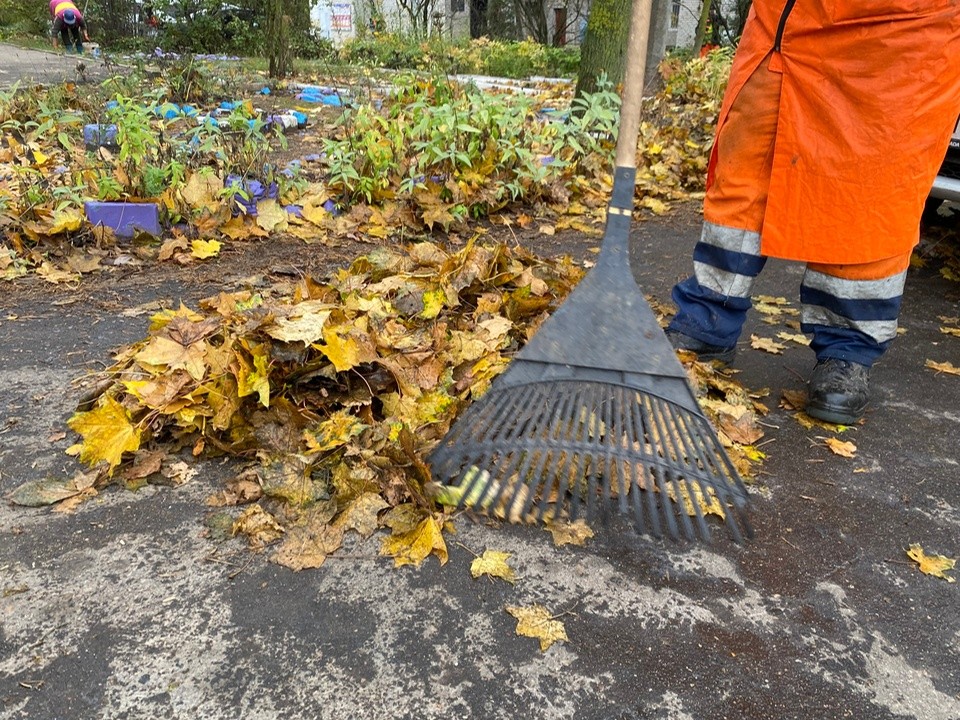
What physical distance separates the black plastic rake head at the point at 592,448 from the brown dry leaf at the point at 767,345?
3.99 ft

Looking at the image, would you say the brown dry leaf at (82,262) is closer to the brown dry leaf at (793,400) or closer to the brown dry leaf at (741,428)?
the brown dry leaf at (741,428)

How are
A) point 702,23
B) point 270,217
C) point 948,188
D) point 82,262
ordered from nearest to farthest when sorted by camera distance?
point 948,188 < point 82,262 < point 270,217 < point 702,23

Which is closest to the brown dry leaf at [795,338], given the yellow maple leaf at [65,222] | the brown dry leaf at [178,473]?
the brown dry leaf at [178,473]

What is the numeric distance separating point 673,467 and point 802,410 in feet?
3.23

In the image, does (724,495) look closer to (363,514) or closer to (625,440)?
(625,440)

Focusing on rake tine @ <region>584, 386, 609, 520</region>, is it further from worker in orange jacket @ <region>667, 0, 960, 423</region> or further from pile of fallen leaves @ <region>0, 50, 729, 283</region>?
pile of fallen leaves @ <region>0, 50, 729, 283</region>

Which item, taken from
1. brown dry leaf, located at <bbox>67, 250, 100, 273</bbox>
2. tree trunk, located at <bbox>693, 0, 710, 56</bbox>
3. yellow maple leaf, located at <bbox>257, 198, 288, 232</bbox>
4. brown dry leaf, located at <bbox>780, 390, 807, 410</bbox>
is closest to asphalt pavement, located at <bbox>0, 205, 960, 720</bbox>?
brown dry leaf, located at <bbox>780, 390, 807, 410</bbox>

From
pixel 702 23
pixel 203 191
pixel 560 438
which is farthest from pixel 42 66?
pixel 560 438

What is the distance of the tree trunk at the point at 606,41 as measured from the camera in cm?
575

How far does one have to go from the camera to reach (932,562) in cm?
174

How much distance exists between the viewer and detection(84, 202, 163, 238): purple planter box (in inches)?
137

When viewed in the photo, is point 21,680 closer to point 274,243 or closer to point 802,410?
point 802,410

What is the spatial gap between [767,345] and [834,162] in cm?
90

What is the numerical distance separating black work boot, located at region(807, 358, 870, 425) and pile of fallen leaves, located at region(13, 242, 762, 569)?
0.21 meters
